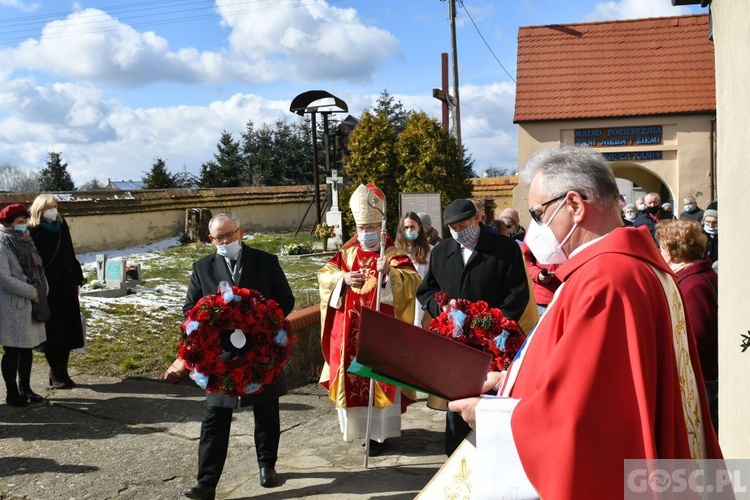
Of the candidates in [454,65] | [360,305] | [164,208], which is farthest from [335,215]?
[360,305]

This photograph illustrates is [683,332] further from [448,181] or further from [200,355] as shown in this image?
[448,181]

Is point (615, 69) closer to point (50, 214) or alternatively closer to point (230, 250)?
point (50, 214)

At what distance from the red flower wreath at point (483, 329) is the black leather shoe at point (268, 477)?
61.3 inches

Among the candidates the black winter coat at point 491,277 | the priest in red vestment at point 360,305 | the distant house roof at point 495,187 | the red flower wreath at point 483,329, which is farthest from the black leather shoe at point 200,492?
the distant house roof at point 495,187

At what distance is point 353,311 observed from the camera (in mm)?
6207

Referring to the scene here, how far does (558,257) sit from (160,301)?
924 centimetres

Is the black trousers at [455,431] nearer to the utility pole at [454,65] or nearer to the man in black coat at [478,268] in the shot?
the man in black coat at [478,268]

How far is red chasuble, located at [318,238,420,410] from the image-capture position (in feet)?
20.0

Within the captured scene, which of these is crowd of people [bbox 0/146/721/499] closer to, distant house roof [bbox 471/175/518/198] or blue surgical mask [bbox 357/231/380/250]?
blue surgical mask [bbox 357/231/380/250]

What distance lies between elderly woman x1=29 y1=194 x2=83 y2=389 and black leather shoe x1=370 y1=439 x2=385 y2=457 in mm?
3348

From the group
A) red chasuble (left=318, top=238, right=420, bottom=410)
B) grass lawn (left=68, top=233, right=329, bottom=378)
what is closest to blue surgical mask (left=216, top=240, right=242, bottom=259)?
red chasuble (left=318, top=238, right=420, bottom=410)

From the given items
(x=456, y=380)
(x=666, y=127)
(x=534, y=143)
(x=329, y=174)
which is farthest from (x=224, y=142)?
(x=456, y=380)

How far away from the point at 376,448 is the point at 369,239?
1.68m

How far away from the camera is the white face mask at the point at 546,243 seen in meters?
2.52
